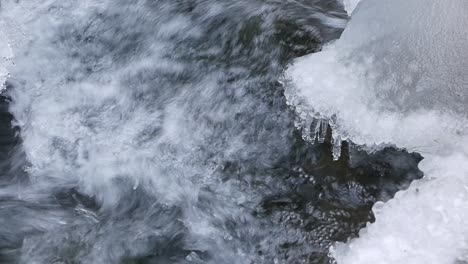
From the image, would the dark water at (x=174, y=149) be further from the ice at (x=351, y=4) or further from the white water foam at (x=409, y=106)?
the ice at (x=351, y=4)

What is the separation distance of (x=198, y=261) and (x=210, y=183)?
1.76ft

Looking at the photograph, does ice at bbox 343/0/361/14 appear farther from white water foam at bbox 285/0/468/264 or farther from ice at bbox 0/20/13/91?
ice at bbox 0/20/13/91

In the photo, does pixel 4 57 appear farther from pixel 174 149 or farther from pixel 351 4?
pixel 351 4

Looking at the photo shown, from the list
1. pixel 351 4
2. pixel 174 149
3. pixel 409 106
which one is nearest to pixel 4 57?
pixel 174 149

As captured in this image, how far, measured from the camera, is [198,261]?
3.49 m

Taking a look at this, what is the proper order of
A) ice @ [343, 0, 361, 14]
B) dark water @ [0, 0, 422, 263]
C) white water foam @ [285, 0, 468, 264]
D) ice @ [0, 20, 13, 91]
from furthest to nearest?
ice @ [0, 20, 13, 91] < ice @ [343, 0, 361, 14] < dark water @ [0, 0, 422, 263] < white water foam @ [285, 0, 468, 264]

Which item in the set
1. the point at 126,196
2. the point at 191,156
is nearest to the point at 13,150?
the point at 126,196

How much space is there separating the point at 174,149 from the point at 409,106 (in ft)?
5.53

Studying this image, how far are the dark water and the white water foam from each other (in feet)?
0.93

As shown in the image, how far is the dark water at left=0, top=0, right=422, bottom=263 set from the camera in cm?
342

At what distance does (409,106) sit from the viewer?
10.4 ft

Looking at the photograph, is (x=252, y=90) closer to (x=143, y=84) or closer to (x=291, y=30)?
(x=291, y=30)

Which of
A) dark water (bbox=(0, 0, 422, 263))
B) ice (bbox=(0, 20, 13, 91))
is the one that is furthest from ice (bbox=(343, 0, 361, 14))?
ice (bbox=(0, 20, 13, 91))

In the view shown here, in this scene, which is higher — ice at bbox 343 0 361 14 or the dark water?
ice at bbox 343 0 361 14
